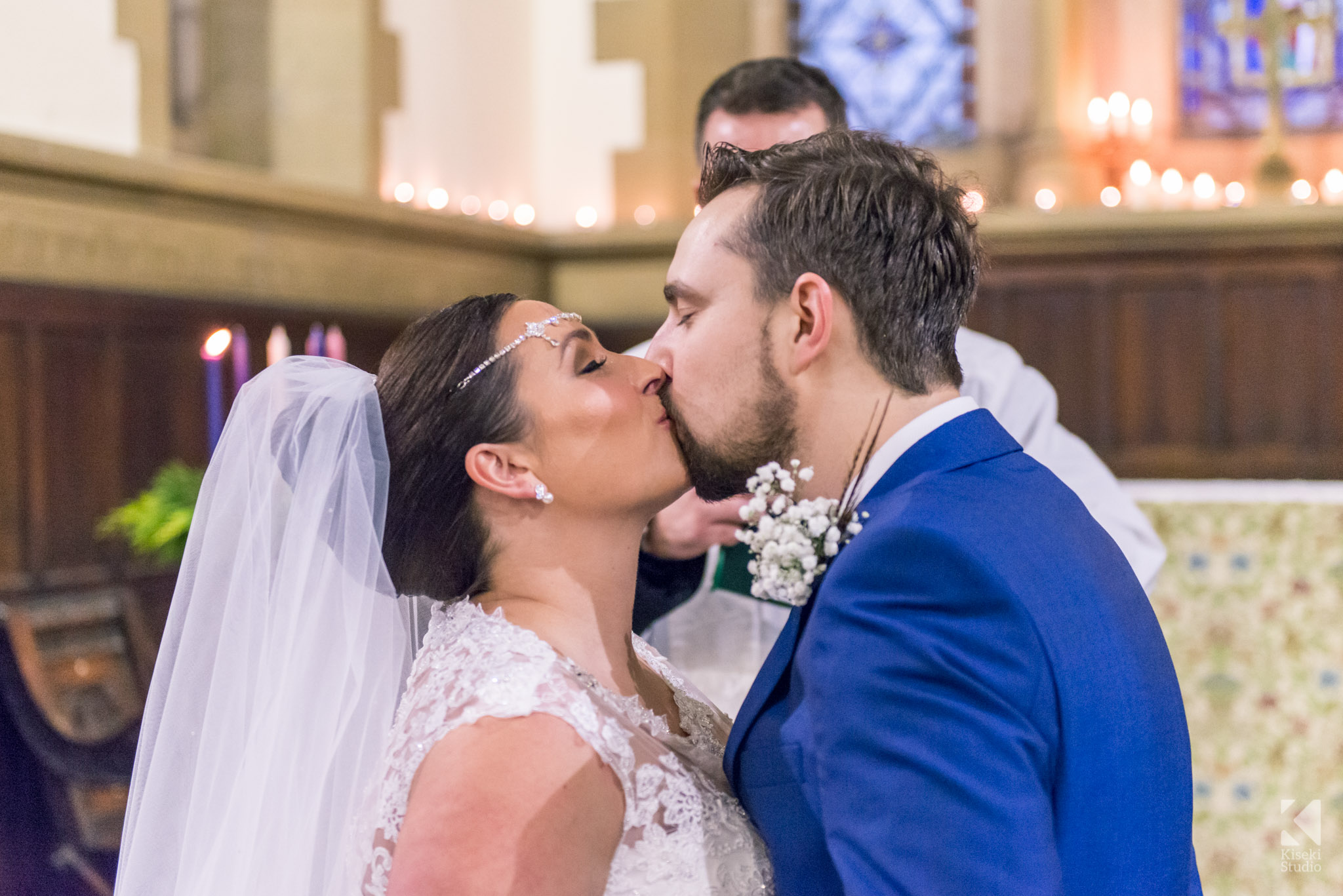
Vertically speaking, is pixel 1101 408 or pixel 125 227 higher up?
Result: pixel 125 227

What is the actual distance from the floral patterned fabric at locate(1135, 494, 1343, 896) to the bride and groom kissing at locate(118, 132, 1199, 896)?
2.91 meters

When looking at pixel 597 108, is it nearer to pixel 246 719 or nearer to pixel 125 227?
pixel 125 227

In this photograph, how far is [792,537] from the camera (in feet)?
5.32

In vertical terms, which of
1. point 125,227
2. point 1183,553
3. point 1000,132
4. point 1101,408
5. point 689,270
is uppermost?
point 1000,132

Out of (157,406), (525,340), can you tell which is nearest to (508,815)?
(525,340)

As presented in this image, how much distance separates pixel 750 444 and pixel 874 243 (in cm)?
34

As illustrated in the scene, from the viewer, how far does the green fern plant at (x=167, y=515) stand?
11.6ft

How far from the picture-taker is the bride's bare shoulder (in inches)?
58.8

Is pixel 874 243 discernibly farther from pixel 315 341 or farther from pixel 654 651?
pixel 315 341

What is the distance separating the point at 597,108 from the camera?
7777mm

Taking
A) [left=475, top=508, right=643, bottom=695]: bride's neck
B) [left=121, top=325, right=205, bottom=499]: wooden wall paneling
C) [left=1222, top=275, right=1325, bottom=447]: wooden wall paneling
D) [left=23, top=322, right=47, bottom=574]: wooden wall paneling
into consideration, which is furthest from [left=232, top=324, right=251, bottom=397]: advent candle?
[left=1222, top=275, right=1325, bottom=447]: wooden wall paneling

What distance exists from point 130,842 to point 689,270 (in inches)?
52.2

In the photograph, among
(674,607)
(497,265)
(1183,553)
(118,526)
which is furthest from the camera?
(497,265)

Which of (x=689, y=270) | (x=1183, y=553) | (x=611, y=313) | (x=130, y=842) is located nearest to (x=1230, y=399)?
(x=1183, y=553)
